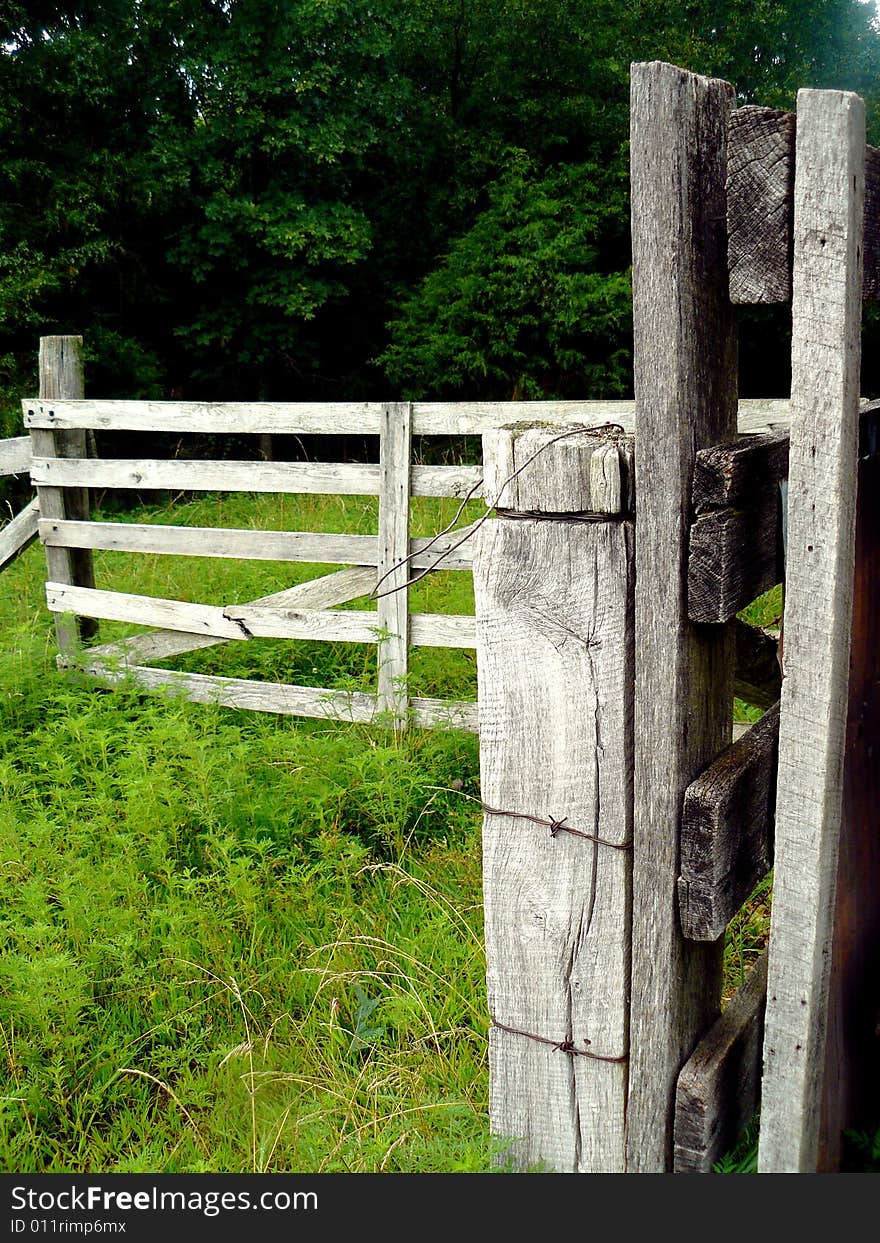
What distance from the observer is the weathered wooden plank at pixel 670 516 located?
1.39 meters

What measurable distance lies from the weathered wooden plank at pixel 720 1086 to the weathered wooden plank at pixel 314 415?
2.73 meters

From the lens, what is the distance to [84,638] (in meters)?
6.44

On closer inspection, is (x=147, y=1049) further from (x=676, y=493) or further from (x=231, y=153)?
(x=231, y=153)

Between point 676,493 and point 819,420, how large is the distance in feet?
0.70

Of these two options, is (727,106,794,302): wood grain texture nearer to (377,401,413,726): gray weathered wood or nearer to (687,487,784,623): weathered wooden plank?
(687,487,784,623): weathered wooden plank

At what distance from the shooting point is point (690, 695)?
1551mm

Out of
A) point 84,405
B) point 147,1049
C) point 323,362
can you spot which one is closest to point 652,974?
point 147,1049

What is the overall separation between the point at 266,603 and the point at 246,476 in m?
0.72

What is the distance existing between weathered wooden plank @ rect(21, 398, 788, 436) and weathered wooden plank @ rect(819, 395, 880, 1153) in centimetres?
238

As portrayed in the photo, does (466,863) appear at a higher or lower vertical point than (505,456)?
lower

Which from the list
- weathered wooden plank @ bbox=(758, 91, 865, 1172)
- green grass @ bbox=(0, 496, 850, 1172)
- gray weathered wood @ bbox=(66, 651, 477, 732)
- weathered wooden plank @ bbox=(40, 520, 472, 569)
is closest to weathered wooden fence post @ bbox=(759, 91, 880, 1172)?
weathered wooden plank @ bbox=(758, 91, 865, 1172)

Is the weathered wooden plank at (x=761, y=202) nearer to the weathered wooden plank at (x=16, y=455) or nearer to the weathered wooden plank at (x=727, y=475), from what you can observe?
the weathered wooden plank at (x=727, y=475)

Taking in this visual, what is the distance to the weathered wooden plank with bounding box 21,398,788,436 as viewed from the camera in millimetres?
4393

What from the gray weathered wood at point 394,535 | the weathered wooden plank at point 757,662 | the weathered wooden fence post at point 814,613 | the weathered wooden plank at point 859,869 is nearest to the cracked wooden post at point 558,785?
the weathered wooden fence post at point 814,613
